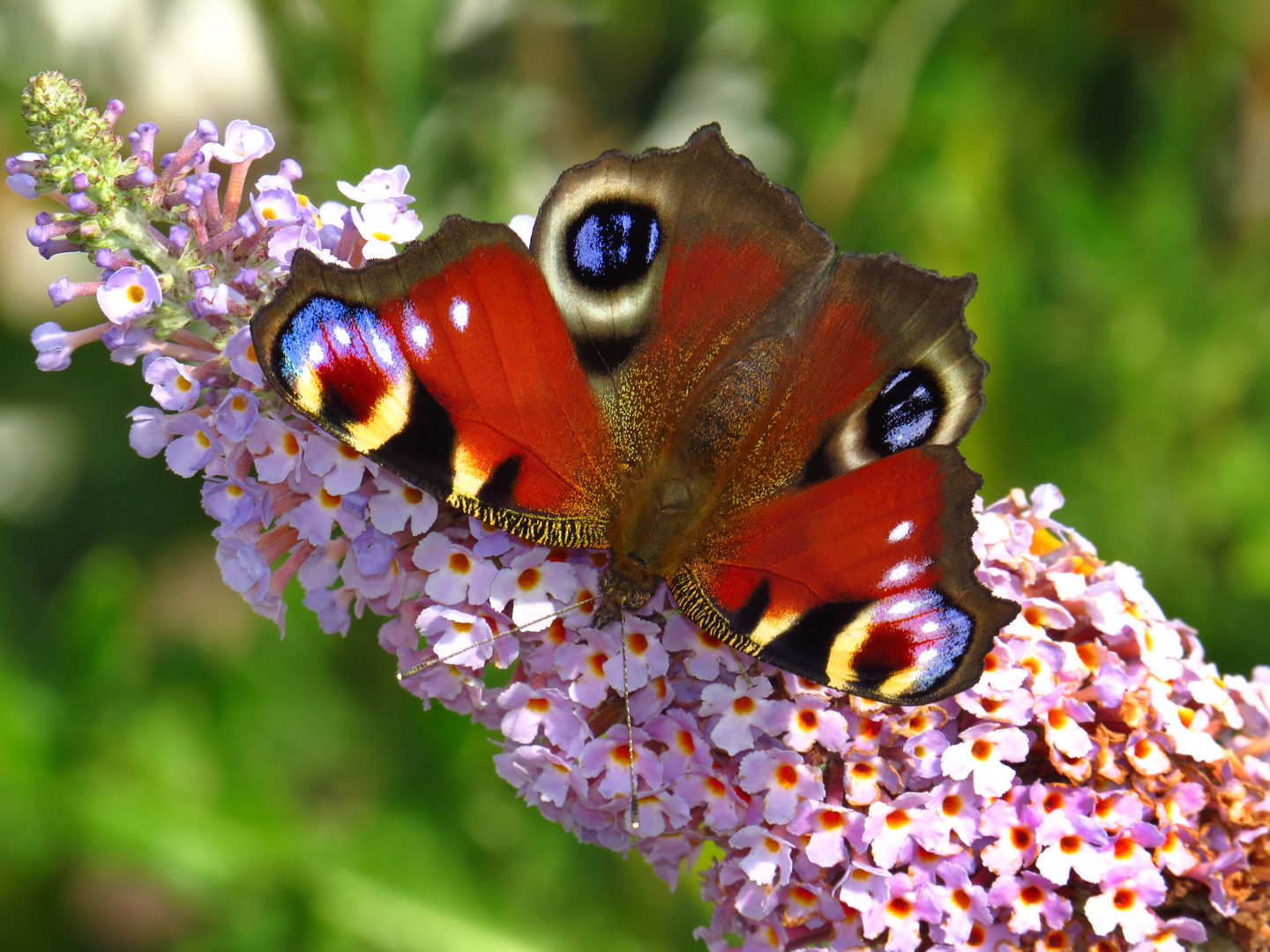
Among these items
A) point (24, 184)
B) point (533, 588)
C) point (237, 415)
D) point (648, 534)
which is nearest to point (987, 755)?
point (648, 534)

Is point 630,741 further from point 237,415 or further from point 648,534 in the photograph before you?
point 237,415

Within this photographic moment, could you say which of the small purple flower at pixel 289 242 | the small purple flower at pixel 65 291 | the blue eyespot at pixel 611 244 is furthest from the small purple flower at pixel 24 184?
the blue eyespot at pixel 611 244

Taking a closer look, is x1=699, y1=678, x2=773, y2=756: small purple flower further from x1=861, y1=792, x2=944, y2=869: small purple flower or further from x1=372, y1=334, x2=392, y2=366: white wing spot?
x1=372, y1=334, x2=392, y2=366: white wing spot

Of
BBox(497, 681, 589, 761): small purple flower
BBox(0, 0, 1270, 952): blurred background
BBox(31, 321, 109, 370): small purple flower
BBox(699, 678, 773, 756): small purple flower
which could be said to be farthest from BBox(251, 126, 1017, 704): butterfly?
BBox(0, 0, 1270, 952): blurred background

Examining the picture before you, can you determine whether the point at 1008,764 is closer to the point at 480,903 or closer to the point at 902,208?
the point at 480,903

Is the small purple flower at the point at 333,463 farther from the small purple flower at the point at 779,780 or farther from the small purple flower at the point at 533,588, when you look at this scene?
the small purple flower at the point at 779,780
